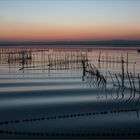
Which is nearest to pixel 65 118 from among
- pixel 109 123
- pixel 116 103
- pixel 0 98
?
pixel 109 123

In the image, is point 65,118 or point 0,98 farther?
point 0,98

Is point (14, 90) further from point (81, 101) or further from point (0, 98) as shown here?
point (81, 101)

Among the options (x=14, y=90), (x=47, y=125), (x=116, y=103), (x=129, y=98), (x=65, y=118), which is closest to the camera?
(x=47, y=125)

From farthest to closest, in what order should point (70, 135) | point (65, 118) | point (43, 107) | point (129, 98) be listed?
point (129, 98) → point (43, 107) → point (65, 118) → point (70, 135)

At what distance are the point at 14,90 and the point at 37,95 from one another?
2036 millimetres

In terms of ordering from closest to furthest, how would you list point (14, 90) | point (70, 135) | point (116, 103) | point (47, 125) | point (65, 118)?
1. point (70, 135)
2. point (47, 125)
3. point (65, 118)
4. point (116, 103)
5. point (14, 90)

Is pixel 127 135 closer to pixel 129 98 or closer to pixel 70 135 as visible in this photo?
pixel 70 135

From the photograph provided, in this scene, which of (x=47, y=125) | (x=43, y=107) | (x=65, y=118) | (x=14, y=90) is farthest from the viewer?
(x=14, y=90)

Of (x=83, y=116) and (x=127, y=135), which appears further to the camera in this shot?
(x=83, y=116)

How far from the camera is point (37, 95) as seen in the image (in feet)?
53.3

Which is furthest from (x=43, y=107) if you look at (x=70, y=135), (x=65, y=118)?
(x=70, y=135)

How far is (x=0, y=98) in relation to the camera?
15234 mm

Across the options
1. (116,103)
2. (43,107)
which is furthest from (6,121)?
(116,103)

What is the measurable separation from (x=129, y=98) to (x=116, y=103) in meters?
1.29
